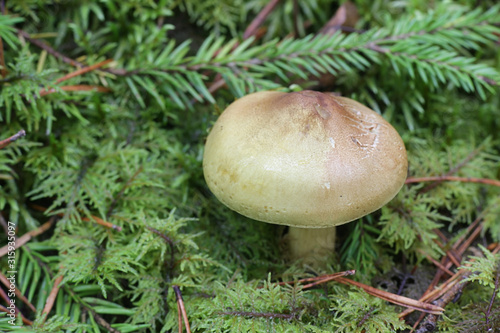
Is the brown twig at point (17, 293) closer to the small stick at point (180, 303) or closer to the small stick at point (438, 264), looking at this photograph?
the small stick at point (180, 303)

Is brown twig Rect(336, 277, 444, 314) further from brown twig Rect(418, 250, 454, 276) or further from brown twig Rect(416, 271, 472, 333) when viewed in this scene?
brown twig Rect(418, 250, 454, 276)

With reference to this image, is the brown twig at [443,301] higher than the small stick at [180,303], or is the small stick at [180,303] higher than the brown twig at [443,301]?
the small stick at [180,303]

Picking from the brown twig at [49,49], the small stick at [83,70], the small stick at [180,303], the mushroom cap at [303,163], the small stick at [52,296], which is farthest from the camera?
the brown twig at [49,49]

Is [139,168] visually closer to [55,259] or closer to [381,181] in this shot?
[55,259]

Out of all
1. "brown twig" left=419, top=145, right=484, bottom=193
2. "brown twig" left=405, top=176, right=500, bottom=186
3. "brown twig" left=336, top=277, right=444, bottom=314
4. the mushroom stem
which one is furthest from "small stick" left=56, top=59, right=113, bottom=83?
"brown twig" left=419, top=145, right=484, bottom=193

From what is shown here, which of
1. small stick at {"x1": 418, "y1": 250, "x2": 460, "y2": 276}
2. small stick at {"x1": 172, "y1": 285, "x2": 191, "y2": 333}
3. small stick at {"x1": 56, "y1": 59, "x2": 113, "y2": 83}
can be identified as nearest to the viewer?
small stick at {"x1": 172, "y1": 285, "x2": 191, "y2": 333}

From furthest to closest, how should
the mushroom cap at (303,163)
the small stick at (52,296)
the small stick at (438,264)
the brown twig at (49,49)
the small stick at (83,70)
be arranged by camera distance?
the brown twig at (49,49), the small stick at (83,70), the small stick at (438,264), the small stick at (52,296), the mushroom cap at (303,163)

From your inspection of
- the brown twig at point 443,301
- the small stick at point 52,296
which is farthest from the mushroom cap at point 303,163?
the small stick at point 52,296
